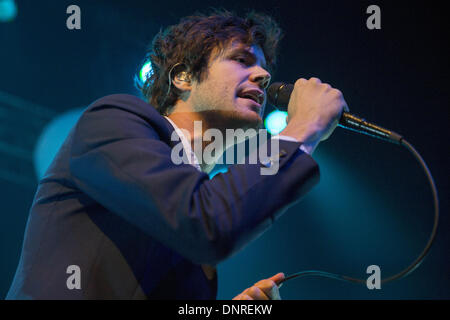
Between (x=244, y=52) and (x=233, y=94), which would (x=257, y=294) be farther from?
(x=244, y=52)

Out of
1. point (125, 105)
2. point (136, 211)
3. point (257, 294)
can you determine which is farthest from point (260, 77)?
point (136, 211)

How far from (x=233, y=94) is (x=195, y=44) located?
44 centimetres

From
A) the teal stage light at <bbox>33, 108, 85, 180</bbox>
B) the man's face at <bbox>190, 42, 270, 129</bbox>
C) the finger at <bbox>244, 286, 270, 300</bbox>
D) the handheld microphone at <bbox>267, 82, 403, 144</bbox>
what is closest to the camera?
the handheld microphone at <bbox>267, 82, 403, 144</bbox>

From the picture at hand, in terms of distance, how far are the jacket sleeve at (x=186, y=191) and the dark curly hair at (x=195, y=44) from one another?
837 millimetres

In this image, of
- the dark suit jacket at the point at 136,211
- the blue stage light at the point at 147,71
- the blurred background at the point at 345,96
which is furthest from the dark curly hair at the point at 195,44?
the blurred background at the point at 345,96

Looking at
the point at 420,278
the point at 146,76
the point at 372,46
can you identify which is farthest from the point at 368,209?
the point at 146,76

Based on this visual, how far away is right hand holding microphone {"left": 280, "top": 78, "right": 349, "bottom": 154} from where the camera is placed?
0.97 m

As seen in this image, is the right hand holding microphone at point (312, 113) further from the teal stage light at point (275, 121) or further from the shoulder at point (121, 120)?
the teal stage light at point (275, 121)

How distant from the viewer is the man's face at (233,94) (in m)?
1.48

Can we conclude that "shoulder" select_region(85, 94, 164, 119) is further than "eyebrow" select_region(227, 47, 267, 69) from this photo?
No

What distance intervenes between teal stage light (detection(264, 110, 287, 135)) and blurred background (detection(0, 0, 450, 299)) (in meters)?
0.33

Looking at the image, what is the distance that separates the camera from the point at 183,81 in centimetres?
175

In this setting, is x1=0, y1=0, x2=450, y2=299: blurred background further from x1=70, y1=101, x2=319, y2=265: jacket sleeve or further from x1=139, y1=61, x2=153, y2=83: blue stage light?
x1=70, y1=101, x2=319, y2=265: jacket sleeve

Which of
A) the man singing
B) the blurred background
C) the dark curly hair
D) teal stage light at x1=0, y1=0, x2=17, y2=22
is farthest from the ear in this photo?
teal stage light at x1=0, y1=0, x2=17, y2=22
